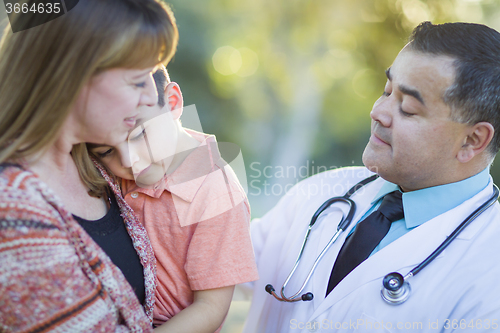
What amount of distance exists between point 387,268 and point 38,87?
1.23 m

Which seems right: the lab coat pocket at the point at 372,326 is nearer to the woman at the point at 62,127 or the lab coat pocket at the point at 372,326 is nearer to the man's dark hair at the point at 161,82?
the woman at the point at 62,127

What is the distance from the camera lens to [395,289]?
52.4 inches

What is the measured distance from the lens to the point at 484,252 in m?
1.34

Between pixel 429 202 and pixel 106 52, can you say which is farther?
pixel 429 202

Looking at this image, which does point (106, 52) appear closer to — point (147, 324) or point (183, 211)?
point (183, 211)

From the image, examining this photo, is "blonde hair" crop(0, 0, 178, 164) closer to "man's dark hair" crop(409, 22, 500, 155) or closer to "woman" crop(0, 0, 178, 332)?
"woman" crop(0, 0, 178, 332)

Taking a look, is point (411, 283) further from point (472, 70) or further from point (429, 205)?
point (472, 70)

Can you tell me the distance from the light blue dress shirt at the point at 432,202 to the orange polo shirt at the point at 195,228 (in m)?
0.61

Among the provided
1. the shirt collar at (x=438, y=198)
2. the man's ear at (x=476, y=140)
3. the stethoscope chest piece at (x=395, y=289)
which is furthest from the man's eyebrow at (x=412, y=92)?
the stethoscope chest piece at (x=395, y=289)

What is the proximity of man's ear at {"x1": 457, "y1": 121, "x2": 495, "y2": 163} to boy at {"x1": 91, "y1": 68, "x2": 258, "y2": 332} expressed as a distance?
0.89m

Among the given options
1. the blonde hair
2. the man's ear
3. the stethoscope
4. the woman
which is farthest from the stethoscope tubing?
the blonde hair

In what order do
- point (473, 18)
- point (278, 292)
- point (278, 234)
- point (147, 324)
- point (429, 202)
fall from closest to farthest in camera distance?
point (147, 324)
point (429, 202)
point (278, 292)
point (278, 234)
point (473, 18)

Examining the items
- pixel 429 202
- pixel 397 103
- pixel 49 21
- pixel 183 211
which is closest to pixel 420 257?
pixel 429 202

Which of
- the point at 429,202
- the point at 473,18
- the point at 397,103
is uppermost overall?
the point at 473,18
